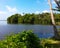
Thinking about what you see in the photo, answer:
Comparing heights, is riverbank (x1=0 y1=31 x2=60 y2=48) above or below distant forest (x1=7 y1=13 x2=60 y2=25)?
above

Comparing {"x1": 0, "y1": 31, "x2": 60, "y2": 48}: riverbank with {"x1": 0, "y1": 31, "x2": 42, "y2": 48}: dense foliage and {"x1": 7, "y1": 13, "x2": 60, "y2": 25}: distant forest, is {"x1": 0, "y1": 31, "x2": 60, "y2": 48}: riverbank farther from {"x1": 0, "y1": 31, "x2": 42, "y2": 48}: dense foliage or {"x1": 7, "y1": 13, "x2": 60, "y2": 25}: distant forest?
{"x1": 7, "y1": 13, "x2": 60, "y2": 25}: distant forest

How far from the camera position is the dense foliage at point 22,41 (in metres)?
4.59

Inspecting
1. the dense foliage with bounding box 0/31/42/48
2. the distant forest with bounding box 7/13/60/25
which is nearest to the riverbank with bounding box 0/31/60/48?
the dense foliage with bounding box 0/31/42/48

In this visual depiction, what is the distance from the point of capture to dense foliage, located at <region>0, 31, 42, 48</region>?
15.1ft

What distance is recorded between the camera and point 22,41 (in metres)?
4.74

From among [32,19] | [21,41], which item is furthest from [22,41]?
[32,19]

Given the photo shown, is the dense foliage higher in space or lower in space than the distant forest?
higher

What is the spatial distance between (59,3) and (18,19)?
8546 cm

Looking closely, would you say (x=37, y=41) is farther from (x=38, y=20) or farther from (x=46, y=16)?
(x=38, y=20)

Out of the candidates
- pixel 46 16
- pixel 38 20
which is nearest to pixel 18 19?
pixel 38 20

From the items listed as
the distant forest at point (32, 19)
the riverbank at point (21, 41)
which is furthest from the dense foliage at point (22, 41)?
the distant forest at point (32, 19)

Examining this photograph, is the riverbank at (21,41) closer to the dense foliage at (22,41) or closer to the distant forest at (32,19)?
the dense foliage at (22,41)

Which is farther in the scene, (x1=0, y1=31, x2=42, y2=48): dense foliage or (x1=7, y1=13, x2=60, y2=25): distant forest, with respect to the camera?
(x1=7, y1=13, x2=60, y2=25): distant forest

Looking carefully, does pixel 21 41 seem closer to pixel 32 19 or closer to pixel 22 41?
pixel 22 41
